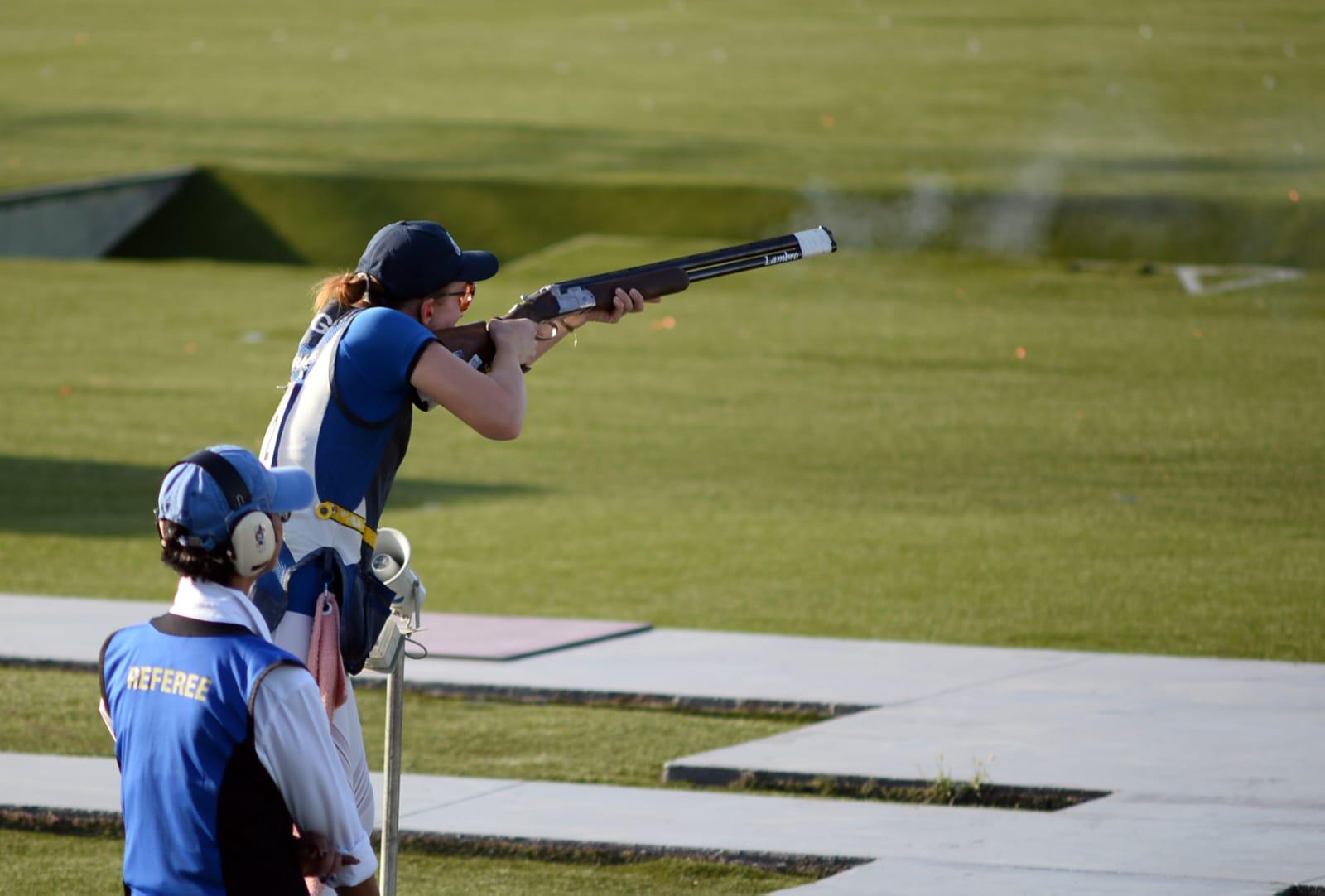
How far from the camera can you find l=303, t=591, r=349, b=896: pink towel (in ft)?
16.0

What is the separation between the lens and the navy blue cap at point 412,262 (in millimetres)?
5047

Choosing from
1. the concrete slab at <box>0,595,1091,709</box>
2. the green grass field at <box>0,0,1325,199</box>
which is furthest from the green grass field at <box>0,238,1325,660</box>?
the green grass field at <box>0,0,1325,199</box>

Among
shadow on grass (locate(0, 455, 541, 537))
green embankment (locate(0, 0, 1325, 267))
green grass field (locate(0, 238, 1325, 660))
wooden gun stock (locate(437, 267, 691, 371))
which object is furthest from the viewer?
green embankment (locate(0, 0, 1325, 267))

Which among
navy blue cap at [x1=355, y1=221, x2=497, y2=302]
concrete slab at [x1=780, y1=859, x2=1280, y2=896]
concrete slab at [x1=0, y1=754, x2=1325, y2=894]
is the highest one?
navy blue cap at [x1=355, y1=221, x2=497, y2=302]

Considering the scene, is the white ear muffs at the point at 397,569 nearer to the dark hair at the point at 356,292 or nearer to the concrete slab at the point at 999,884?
the dark hair at the point at 356,292

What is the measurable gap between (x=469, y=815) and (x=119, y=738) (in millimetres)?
3188

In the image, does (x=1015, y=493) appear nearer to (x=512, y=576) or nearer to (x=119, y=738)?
(x=512, y=576)

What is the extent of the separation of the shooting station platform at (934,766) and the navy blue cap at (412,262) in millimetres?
2062

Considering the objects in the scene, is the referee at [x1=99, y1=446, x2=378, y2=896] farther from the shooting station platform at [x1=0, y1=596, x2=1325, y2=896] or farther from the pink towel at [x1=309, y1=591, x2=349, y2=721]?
the shooting station platform at [x1=0, y1=596, x2=1325, y2=896]

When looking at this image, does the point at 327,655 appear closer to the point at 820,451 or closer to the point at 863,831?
the point at 863,831

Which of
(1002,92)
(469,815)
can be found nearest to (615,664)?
(469,815)

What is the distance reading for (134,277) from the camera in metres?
25.2

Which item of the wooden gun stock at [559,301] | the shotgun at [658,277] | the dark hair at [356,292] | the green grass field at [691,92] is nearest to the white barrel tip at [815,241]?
the shotgun at [658,277]

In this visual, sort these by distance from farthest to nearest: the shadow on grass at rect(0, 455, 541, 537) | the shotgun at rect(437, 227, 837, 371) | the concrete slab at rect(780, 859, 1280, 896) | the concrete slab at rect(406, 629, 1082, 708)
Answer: the shadow on grass at rect(0, 455, 541, 537), the concrete slab at rect(406, 629, 1082, 708), the concrete slab at rect(780, 859, 1280, 896), the shotgun at rect(437, 227, 837, 371)
